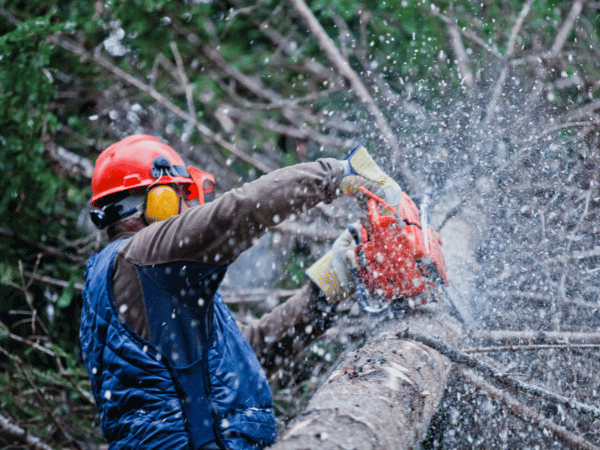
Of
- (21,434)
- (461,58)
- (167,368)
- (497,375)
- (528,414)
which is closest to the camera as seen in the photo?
(167,368)

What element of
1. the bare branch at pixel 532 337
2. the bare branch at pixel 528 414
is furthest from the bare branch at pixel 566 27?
the bare branch at pixel 528 414

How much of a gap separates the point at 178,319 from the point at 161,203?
0.47 meters

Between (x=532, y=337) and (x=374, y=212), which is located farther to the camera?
(x=532, y=337)

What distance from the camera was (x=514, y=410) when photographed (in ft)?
7.52

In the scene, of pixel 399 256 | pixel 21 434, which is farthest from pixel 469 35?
pixel 21 434

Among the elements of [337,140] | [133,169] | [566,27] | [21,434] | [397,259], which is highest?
[566,27]

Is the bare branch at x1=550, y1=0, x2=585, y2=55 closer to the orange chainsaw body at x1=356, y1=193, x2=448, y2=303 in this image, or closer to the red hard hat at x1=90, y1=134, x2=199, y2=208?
the orange chainsaw body at x1=356, y1=193, x2=448, y2=303

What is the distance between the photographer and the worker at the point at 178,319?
1.60 meters

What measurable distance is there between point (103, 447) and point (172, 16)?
12.0 feet

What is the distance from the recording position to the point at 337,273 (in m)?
2.30

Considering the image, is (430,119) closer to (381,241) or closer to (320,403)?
(381,241)

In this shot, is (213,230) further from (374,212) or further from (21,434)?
(21,434)

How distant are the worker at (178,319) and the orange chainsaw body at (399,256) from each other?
0.31m

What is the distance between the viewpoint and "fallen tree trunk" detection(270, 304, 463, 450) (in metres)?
1.25
